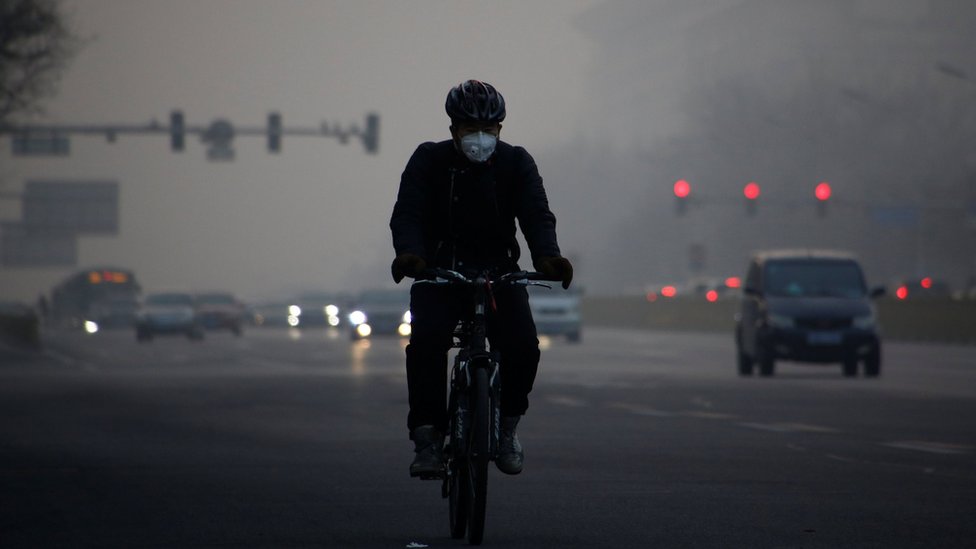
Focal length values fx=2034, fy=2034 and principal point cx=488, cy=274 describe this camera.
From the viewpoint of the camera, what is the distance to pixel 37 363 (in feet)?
118

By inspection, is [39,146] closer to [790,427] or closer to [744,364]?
[744,364]

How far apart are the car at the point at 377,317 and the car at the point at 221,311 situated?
44.4ft

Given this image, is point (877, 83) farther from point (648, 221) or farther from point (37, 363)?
point (37, 363)

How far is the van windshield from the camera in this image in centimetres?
2891

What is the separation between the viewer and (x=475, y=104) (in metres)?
8.66

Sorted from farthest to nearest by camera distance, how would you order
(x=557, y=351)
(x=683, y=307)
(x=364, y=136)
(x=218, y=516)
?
1. (x=683, y=307)
2. (x=364, y=136)
3. (x=557, y=351)
4. (x=218, y=516)

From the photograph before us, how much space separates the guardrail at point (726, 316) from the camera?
47.1 metres

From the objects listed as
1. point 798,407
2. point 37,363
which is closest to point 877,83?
point 37,363

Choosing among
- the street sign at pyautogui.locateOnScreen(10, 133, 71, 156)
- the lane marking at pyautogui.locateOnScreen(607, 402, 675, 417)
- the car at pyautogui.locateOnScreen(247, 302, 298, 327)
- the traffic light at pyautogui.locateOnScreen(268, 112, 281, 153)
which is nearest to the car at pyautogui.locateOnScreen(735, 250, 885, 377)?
the lane marking at pyautogui.locateOnScreen(607, 402, 675, 417)

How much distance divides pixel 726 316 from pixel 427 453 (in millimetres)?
51180

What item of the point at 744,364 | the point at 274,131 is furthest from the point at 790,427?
the point at 274,131

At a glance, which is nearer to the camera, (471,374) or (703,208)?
(471,374)

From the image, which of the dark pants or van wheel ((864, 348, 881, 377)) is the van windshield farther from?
the dark pants

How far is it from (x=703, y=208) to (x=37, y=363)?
82598 millimetres
